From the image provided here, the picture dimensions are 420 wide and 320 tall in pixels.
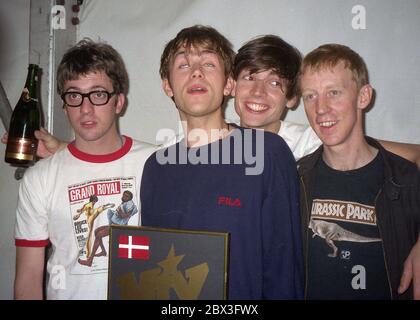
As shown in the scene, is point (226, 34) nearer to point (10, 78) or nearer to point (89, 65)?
point (89, 65)

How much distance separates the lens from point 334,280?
3.92 feet

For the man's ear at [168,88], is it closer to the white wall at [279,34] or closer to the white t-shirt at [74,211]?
the white t-shirt at [74,211]

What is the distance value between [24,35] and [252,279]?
6.75 ft

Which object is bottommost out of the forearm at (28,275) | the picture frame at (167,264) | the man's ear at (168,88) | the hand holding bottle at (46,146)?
the forearm at (28,275)

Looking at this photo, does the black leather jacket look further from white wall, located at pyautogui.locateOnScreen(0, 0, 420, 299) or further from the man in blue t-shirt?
white wall, located at pyautogui.locateOnScreen(0, 0, 420, 299)

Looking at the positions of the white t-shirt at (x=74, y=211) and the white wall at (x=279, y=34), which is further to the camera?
the white wall at (x=279, y=34)

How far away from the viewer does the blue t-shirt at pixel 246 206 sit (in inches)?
41.4

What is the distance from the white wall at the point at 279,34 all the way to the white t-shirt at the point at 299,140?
18.7 inches

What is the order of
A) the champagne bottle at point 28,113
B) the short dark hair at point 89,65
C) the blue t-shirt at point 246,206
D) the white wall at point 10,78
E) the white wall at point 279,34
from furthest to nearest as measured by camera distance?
1. the white wall at point 10,78
2. the white wall at point 279,34
3. the champagne bottle at point 28,113
4. the short dark hair at point 89,65
5. the blue t-shirt at point 246,206

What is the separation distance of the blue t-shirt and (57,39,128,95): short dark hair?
0.57 metres

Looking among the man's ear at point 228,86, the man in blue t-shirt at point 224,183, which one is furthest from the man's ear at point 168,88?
the man's ear at point 228,86

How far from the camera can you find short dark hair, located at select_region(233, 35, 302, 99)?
150 centimetres

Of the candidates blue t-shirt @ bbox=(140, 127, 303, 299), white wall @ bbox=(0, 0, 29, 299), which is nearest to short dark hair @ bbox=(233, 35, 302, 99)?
blue t-shirt @ bbox=(140, 127, 303, 299)

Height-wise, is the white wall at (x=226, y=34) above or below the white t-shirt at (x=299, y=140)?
above
